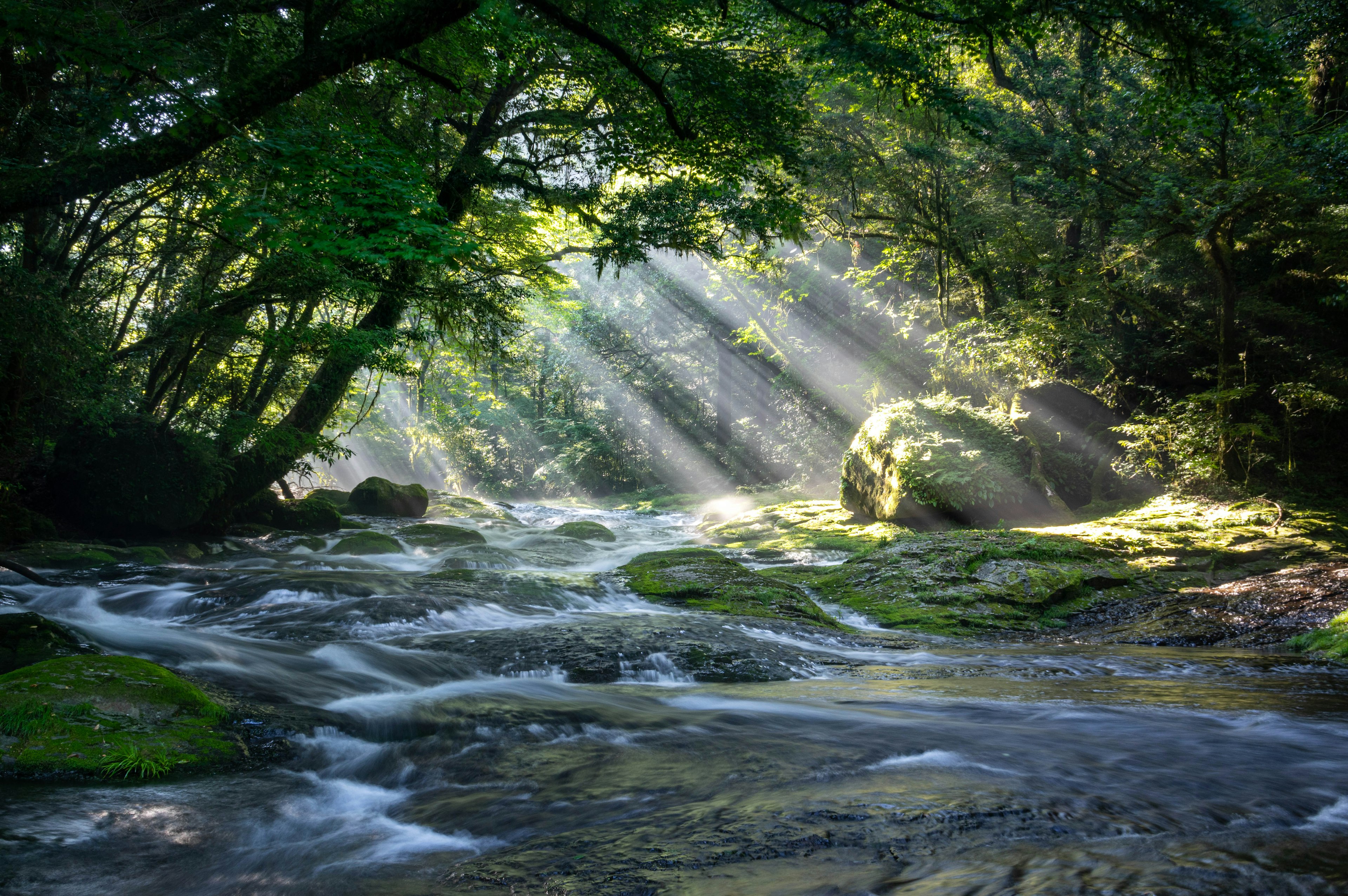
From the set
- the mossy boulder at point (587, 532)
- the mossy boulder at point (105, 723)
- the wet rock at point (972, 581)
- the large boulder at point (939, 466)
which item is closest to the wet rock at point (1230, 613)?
the wet rock at point (972, 581)

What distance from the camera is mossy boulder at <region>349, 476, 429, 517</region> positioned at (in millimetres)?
19469

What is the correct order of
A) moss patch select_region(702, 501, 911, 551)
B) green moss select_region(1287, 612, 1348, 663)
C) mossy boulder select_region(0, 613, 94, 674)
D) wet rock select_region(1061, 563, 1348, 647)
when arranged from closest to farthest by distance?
1. mossy boulder select_region(0, 613, 94, 674)
2. green moss select_region(1287, 612, 1348, 663)
3. wet rock select_region(1061, 563, 1348, 647)
4. moss patch select_region(702, 501, 911, 551)

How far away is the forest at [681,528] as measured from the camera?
10.4 ft

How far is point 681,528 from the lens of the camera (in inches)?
808

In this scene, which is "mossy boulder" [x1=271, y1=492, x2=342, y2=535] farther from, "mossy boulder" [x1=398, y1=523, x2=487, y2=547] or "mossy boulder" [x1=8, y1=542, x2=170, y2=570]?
"mossy boulder" [x1=8, y1=542, x2=170, y2=570]

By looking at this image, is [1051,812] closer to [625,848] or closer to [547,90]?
[625,848]

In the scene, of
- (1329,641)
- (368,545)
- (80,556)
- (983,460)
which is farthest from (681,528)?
(1329,641)

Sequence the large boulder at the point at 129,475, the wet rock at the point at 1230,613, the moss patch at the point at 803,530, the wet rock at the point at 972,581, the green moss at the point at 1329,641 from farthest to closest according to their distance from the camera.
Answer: the moss patch at the point at 803,530
the large boulder at the point at 129,475
the wet rock at the point at 972,581
the wet rock at the point at 1230,613
the green moss at the point at 1329,641

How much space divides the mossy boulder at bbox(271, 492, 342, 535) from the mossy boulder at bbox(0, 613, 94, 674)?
10454mm

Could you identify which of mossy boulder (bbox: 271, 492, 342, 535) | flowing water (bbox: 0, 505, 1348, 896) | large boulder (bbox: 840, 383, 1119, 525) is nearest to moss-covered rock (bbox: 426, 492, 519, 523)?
mossy boulder (bbox: 271, 492, 342, 535)

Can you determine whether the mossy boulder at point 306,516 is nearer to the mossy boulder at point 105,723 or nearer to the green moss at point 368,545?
the green moss at point 368,545

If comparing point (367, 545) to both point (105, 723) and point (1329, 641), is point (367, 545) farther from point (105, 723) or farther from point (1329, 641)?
point (1329, 641)

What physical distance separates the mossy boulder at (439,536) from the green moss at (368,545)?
26.3 inches

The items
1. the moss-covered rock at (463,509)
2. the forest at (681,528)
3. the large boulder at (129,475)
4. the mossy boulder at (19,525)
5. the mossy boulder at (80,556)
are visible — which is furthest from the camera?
the moss-covered rock at (463,509)
